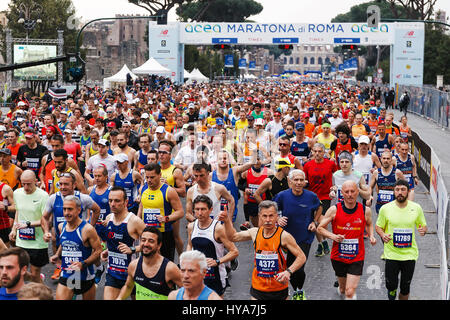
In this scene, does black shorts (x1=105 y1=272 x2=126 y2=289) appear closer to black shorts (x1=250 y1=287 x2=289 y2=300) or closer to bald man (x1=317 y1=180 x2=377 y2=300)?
black shorts (x1=250 y1=287 x2=289 y2=300)

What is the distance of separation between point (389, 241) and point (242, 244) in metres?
3.87

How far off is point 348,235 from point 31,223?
369cm

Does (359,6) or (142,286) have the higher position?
(359,6)

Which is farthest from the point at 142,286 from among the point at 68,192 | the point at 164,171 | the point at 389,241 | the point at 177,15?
the point at 177,15

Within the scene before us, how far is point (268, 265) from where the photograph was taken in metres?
6.40

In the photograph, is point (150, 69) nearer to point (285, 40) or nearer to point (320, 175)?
point (285, 40)

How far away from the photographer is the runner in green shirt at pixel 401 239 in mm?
7504

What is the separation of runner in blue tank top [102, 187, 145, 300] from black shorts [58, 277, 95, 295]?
178 millimetres

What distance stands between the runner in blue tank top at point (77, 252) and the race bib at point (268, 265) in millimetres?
1649

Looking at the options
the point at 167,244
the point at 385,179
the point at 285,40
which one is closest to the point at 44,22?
the point at 285,40

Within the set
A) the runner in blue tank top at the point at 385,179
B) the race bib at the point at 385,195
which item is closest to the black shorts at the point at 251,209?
the runner in blue tank top at the point at 385,179
